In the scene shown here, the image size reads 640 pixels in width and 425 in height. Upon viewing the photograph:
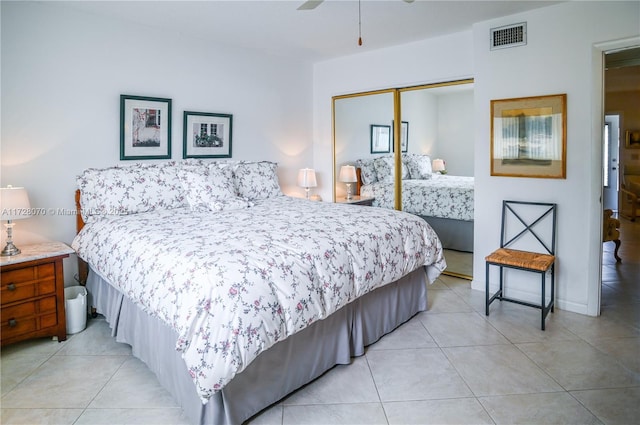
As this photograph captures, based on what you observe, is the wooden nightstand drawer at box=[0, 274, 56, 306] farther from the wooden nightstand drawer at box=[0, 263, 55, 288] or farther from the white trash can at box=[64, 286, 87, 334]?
the white trash can at box=[64, 286, 87, 334]

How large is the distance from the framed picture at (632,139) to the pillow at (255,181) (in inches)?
277

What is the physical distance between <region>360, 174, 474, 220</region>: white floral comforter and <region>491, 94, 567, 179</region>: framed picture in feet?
1.46

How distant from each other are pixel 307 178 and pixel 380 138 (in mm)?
1009

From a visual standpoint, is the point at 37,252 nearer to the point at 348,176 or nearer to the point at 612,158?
the point at 348,176

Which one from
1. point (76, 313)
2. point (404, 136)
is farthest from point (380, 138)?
point (76, 313)

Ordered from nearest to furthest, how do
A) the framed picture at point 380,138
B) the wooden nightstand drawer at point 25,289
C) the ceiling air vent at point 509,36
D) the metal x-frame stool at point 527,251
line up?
the wooden nightstand drawer at point 25,289, the metal x-frame stool at point 527,251, the ceiling air vent at point 509,36, the framed picture at point 380,138

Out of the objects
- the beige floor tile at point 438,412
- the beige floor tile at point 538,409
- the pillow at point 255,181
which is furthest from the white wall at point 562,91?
the pillow at point 255,181

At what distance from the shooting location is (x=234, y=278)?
1782 mm

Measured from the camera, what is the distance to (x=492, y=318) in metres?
3.21

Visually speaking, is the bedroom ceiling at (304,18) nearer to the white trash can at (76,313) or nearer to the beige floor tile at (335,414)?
the white trash can at (76,313)

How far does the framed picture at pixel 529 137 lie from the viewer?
327cm

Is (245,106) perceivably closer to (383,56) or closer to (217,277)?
(383,56)

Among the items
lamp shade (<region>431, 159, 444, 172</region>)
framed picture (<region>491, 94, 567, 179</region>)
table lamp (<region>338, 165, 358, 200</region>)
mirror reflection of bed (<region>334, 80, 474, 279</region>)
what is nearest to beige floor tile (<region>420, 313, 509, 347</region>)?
mirror reflection of bed (<region>334, 80, 474, 279</region>)

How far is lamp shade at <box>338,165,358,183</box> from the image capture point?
16.2ft
